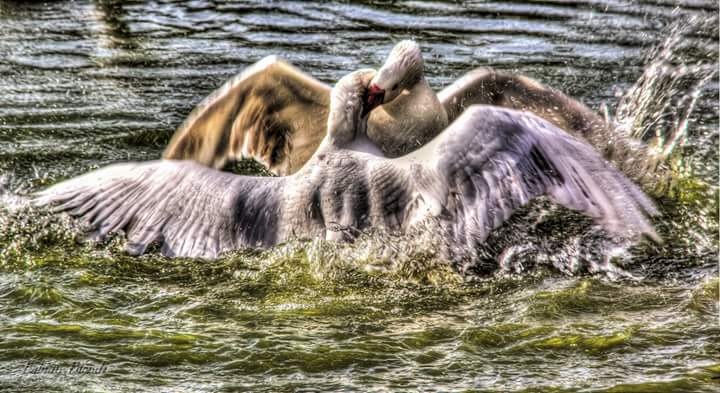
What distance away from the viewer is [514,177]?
5.44 m

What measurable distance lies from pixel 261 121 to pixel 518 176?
2427 mm

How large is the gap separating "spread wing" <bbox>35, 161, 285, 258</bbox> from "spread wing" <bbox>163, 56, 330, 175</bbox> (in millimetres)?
855

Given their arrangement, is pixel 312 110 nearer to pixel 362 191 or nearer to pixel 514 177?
pixel 362 191

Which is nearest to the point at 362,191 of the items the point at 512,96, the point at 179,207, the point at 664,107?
the point at 179,207

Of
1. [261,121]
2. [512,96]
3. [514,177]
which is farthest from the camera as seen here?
[261,121]

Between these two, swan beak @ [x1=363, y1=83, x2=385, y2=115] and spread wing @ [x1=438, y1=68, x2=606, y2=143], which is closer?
swan beak @ [x1=363, y1=83, x2=385, y2=115]

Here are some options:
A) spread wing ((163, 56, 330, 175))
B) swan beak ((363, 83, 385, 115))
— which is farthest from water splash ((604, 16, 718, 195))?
spread wing ((163, 56, 330, 175))

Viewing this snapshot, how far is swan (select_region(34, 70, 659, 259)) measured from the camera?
5.46 m

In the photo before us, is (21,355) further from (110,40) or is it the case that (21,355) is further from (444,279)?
(110,40)

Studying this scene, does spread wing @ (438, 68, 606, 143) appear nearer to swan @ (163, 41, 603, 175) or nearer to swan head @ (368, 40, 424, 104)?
swan @ (163, 41, 603, 175)

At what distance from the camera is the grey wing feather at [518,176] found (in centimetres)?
543

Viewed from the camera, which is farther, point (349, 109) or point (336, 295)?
point (349, 109)

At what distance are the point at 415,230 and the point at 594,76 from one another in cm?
392

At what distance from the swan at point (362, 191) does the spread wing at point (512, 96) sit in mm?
698
